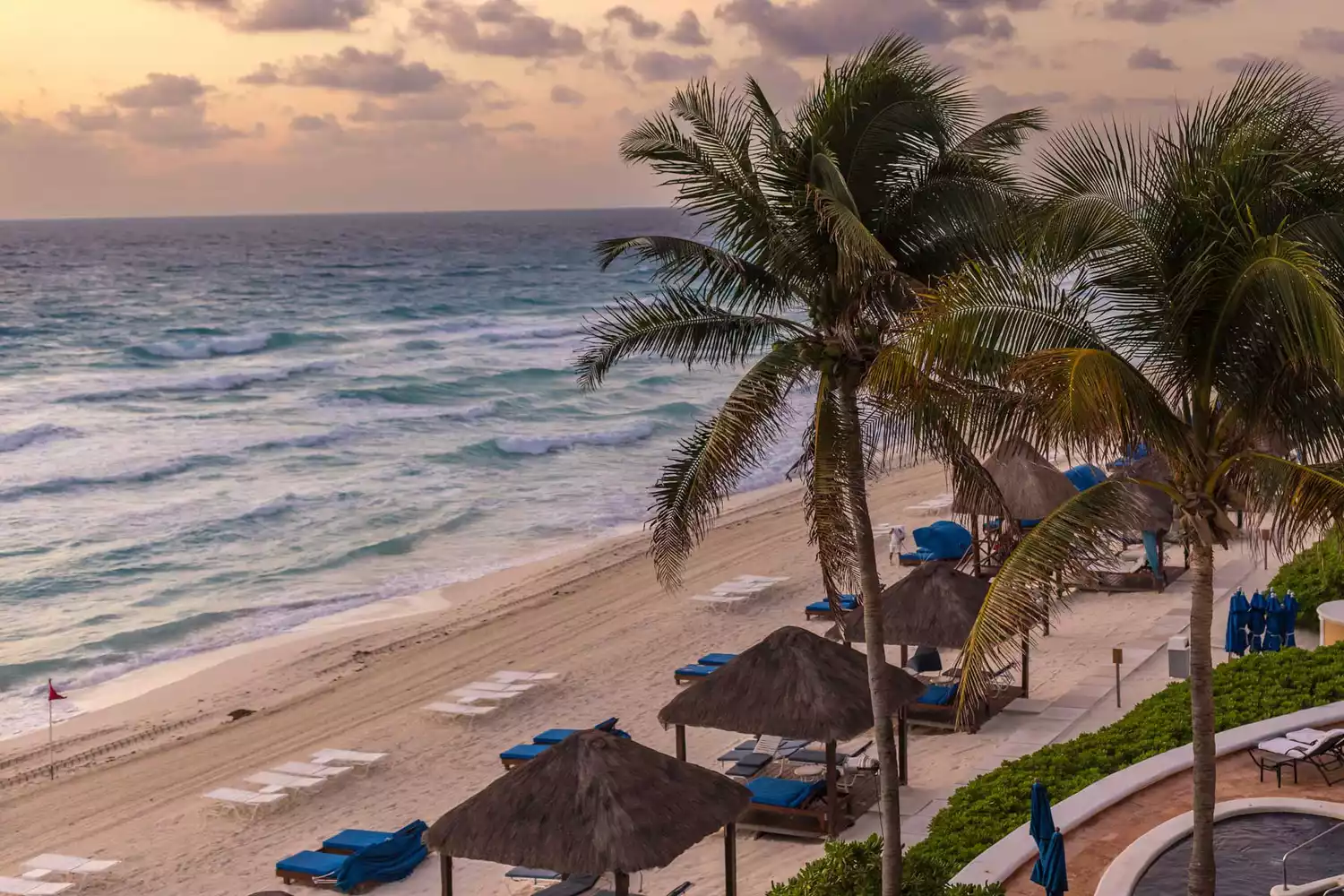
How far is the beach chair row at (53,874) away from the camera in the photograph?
13617mm

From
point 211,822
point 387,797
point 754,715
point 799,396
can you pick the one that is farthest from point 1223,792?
point 799,396

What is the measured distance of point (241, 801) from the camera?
1553 cm

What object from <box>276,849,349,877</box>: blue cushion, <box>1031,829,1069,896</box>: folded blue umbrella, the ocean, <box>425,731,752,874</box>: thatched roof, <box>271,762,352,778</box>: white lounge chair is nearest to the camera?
<box>1031,829,1069,896</box>: folded blue umbrella

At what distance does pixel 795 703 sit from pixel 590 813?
3.09m

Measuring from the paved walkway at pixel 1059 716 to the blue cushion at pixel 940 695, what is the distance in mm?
597

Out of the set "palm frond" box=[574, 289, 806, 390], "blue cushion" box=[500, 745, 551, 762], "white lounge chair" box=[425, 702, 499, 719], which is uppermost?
"palm frond" box=[574, 289, 806, 390]

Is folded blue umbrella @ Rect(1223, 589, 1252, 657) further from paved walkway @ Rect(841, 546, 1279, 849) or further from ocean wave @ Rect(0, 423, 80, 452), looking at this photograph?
ocean wave @ Rect(0, 423, 80, 452)

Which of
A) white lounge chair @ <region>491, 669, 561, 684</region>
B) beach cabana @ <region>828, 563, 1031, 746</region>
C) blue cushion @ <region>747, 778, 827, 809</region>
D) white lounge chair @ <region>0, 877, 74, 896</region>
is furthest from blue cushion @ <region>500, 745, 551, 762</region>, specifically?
white lounge chair @ <region>0, 877, 74, 896</region>

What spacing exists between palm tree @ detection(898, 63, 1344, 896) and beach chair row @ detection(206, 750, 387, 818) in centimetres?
996

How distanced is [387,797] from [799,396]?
138 feet

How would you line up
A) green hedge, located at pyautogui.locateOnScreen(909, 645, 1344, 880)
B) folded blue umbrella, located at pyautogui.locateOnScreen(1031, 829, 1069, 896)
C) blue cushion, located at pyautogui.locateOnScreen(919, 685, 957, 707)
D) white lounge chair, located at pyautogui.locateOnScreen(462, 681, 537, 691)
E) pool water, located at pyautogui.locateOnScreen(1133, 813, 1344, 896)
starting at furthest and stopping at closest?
white lounge chair, located at pyautogui.locateOnScreen(462, 681, 537, 691), blue cushion, located at pyautogui.locateOnScreen(919, 685, 957, 707), green hedge, located at pyautogui.locateOnScreen(909, 645, 1344, 880), pool water, located at pyautogui.locateOnScreen(1133, 813, 1344, 896), folded blue umbrella, located at pyautogui.locateOnScreen(1031, 829, 1069, 896)

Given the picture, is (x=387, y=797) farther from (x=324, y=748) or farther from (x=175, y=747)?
(x=175, y=747)

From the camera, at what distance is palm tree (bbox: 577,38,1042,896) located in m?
9.45

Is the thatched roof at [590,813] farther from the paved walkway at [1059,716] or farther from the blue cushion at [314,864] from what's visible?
the blue cushion at [314,864]
